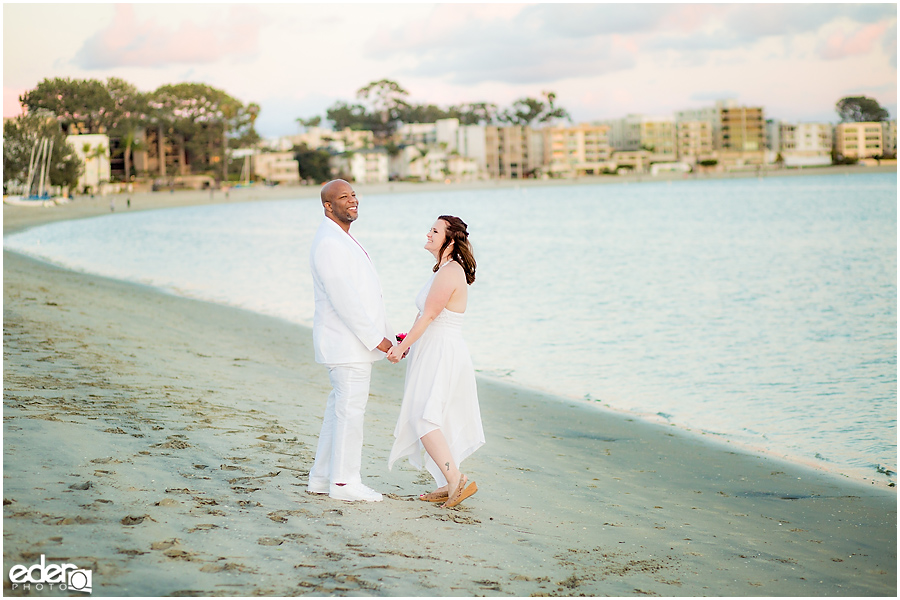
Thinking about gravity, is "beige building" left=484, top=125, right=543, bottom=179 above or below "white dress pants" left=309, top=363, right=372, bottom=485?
above

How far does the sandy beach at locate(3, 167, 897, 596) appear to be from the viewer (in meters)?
3.75

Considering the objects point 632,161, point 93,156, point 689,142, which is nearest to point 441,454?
point 93,156

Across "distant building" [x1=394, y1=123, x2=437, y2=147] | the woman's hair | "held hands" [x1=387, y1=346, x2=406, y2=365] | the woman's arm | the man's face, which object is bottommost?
"held hands" [x1=387, y1=346, x2=406, y2=365]

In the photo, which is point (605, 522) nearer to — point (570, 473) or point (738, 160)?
point (570, 473)

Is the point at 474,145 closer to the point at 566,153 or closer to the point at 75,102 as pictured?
the point at 566,153

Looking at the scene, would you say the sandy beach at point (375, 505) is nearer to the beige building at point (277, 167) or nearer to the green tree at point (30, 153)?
the green tree at point (30, 153)

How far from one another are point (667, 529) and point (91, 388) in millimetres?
4624

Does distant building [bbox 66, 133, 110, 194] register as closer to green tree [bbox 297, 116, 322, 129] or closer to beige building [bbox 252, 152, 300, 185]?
beige building [bbox 252, 152, 300, 185]

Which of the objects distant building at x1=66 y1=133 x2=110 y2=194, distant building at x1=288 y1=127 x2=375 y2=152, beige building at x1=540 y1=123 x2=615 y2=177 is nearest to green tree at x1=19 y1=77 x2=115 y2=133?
distant building at x1=66 y1=133 x2=110 y2=194

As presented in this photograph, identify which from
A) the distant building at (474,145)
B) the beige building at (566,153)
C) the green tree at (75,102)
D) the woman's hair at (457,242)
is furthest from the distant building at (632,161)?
the woman's hair at (457,242)

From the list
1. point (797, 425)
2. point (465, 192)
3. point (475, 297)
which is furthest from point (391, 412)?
point (465, 192)

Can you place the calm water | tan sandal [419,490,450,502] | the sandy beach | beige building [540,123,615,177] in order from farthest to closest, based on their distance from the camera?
beige building [540,123,615,177] → the calm water → tan sandal [419,490,450,502] → the sandy beach

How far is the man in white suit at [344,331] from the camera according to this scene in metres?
4.42

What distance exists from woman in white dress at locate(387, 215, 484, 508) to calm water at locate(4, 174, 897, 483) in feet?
13.2
